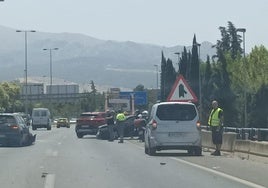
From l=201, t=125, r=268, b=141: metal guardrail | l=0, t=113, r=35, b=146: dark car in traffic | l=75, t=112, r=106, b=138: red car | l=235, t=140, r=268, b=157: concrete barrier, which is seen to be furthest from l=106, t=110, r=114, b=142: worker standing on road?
l=235, t=140, r=268, b=157: concrete barrier

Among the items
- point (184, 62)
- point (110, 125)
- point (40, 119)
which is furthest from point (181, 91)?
point (184, 62)

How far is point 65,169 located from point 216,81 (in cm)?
6758

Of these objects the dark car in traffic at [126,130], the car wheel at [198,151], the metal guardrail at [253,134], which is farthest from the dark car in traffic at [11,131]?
the car wheel at [198,151]

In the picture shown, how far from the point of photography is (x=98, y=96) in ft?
490

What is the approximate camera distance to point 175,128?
26812 millimetres

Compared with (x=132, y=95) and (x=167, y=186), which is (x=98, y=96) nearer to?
(x=132, y=95)

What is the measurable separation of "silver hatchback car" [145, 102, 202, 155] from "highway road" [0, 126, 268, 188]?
1.69ft

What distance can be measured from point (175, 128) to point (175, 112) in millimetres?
592

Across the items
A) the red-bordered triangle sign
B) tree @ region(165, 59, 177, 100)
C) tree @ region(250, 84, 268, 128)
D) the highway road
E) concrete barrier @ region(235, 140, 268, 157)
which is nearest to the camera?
the highway road

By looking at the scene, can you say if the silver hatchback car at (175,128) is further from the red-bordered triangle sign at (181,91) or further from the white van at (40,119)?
the white van at (40,119)

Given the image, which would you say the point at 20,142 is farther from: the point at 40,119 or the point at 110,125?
the point at 40,119

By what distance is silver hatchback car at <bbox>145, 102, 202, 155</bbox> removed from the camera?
1051 inches

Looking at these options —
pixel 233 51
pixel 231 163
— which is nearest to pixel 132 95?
pixel 233 51

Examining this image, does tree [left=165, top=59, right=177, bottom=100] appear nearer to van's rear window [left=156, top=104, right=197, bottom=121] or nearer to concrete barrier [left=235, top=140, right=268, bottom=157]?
concrete barrier [left=235, top=140, right=268, bottom=157]
